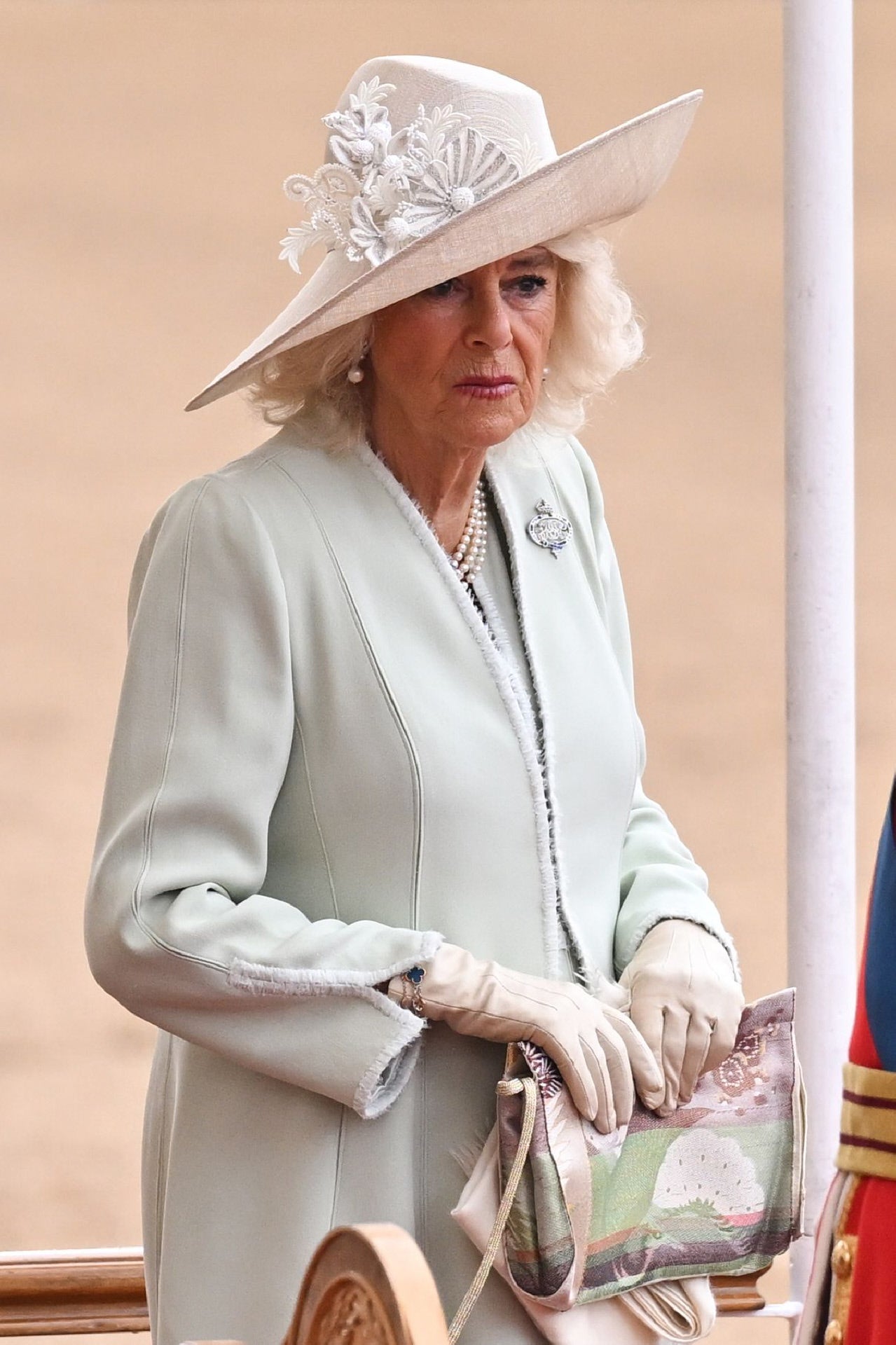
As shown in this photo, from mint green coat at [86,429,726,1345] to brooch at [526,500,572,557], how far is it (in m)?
0.16

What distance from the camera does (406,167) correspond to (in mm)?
1884

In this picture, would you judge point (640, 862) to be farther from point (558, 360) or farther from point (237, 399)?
point (237, 399)

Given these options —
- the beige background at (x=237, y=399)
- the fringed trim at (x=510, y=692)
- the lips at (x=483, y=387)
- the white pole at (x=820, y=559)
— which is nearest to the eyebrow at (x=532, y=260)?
the lips at (x=483, y=387)

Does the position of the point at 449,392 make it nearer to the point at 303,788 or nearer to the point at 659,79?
the point at 303,788

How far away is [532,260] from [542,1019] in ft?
2.36

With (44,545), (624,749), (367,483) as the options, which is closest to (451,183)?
(367,483)

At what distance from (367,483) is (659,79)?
8.10 ft

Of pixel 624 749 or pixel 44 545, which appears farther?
pixel 44 545

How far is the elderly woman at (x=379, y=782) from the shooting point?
176 centimetres

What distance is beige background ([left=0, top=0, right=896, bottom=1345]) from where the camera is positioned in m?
3.69

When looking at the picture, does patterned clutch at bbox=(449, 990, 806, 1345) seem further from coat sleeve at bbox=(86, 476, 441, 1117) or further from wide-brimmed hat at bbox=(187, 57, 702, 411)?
wide-brimmed hat at bbox=(187, 57, 702, 411)

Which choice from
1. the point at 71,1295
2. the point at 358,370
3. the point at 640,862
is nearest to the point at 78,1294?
the point at 71,1295

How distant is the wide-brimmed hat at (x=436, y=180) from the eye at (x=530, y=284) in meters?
0.05

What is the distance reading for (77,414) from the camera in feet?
12.3
